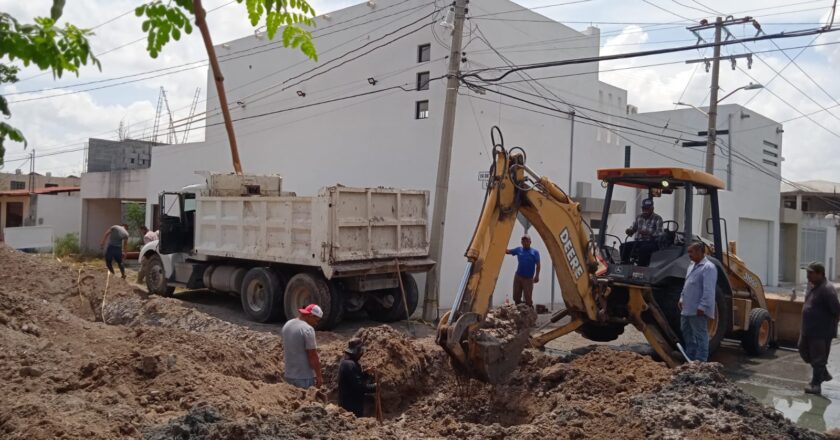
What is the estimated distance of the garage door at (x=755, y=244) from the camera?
25.9 metres

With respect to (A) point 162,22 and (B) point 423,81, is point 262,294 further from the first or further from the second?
(A) point 162,22

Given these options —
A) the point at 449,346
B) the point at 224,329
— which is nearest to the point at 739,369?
the point at 449,346

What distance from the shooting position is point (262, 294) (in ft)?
39.8

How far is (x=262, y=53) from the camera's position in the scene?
1942 centimetres

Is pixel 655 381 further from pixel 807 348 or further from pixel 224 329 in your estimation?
pixel 224 329

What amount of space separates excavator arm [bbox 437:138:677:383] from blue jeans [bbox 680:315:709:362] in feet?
1.79

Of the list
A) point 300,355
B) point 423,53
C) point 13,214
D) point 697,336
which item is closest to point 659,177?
point 697,336

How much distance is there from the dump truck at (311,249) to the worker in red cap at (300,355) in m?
3.93

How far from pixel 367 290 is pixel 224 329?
2.49 metres

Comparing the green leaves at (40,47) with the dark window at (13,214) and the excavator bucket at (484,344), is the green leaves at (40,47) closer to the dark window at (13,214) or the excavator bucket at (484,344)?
the excavator bucket at (484,344)

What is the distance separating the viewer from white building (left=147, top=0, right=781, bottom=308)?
571 inches

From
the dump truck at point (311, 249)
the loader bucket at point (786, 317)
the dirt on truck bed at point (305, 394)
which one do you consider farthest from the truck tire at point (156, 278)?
the loader bucket at point (786, 317)

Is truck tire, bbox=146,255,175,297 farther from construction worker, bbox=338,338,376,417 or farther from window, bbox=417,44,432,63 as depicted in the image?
construction worker, bbox=338,338,376,417

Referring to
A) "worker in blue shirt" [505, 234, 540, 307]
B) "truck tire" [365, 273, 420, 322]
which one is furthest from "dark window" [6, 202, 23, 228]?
"worker in blue shirt" [505, 234, 540, 307]
